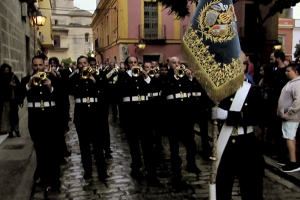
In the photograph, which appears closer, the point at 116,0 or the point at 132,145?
the point at 132,145

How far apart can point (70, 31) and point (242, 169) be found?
2632 inches

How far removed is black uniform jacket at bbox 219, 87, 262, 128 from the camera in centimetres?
427

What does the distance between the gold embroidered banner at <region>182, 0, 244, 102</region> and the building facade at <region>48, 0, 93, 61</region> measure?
6062cm

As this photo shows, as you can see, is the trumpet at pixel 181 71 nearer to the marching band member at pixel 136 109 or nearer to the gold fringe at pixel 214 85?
the marching band member at pixel 136 109

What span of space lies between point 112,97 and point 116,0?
24.0 meters

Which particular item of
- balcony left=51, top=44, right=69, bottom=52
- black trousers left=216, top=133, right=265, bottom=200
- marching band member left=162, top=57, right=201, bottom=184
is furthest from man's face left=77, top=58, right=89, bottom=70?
balcony left=51, top=44, right=69, bottom=52

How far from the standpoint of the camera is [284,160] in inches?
297

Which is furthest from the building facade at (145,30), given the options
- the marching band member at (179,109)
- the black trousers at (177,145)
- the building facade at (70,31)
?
the building facade at (70,31)

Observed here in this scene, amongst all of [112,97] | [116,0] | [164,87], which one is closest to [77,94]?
[112,97]

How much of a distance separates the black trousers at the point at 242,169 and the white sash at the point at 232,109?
46 millimetres

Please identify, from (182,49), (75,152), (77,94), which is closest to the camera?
(182,49)

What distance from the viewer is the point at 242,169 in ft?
14.1

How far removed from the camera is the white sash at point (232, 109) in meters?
4.27

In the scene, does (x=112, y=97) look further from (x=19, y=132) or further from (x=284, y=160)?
(x=19, y=132)
